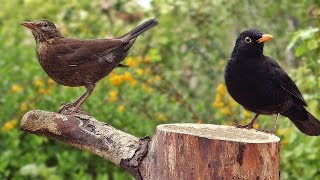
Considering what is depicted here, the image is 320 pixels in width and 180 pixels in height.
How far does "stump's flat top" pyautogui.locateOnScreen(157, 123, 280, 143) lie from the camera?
3500mm

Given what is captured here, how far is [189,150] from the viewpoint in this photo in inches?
136

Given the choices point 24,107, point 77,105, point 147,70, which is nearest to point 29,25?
point 77,105

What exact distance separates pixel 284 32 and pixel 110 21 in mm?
1998

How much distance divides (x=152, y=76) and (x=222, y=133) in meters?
3.76

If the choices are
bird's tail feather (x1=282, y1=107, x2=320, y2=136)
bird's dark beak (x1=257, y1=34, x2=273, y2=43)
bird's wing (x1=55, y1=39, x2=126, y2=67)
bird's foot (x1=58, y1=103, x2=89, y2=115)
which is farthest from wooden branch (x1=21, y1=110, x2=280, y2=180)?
bird's tail feather (x1=282, y1=107, x2=320, y2=136)

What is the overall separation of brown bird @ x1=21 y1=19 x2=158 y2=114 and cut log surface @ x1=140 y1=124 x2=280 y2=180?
0.74m

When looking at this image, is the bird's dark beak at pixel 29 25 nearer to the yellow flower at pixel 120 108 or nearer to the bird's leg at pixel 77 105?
the bird's leg at pixel 77 105

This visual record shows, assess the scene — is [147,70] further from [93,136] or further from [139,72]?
[93,136]

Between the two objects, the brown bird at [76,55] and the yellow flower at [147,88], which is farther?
the yellow flower at [147,88]

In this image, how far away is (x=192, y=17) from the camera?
27.3ft

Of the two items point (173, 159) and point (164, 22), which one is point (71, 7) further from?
point (173, 159)

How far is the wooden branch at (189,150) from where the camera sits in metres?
3.42

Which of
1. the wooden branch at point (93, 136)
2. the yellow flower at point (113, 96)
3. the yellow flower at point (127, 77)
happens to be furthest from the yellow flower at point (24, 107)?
the wooden branch at point (93, 136)

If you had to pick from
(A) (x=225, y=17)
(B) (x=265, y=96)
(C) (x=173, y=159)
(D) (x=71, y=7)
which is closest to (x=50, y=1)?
(D) (x=71, y=7)
